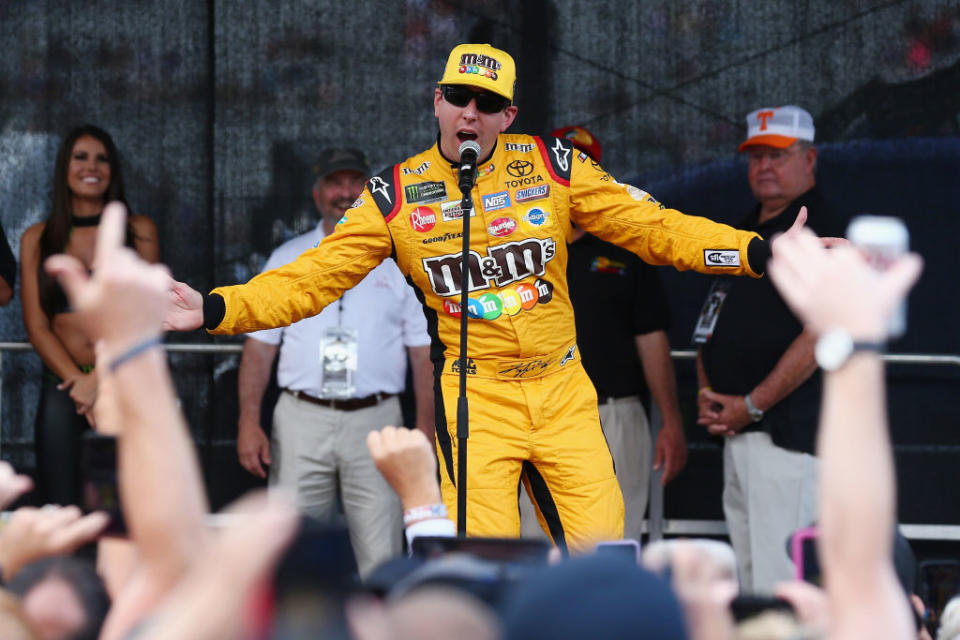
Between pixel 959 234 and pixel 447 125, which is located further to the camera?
pixel 959 234

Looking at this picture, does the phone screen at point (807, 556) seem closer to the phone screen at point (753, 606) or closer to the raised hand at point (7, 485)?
the phone screen at point (753, 606)

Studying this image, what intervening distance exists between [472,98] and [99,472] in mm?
2076

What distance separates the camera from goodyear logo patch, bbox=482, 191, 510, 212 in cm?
384

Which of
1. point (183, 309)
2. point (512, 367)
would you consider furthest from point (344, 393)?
point (183, 309)

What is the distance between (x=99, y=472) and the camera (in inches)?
80.0

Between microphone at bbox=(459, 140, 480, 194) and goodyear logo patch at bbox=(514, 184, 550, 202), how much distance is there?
30 centimetres

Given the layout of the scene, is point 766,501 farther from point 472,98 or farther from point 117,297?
point 117,297

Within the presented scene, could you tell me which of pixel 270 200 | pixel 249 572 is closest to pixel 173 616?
pixel 249 572

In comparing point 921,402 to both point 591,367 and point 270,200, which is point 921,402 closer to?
point 591,367

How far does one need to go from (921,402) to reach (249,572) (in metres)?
4.34

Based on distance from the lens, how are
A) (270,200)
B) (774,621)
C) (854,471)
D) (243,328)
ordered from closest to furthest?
(854,471) → (774,621) → (243,328) → (270,200)

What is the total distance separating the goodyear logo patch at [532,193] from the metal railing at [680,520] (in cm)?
137

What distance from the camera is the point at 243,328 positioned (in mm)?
3615

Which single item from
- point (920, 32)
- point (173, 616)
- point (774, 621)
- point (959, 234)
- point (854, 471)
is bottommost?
point (774, 621)
